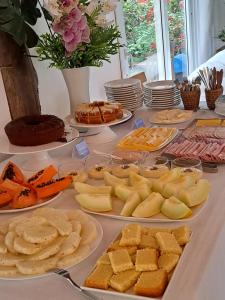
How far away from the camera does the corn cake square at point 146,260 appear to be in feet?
1.96

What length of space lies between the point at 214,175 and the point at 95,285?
490 millimetres

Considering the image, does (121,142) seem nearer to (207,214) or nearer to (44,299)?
(207,214)

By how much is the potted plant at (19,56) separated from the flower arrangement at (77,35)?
62 mm

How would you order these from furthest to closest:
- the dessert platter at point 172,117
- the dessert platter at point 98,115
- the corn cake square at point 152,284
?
Answer: 1. the dessert platter at point 172,117
2. the dessert platter at point 98,115
3. the corn cake square at point 152,284

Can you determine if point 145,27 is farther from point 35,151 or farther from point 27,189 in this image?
point 27,189

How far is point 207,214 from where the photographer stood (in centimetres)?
79

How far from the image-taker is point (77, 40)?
3.87 ft

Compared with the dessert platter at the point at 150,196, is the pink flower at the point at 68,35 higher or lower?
higher

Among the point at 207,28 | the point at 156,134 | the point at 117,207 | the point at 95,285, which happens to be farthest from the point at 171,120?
the point at 207,28

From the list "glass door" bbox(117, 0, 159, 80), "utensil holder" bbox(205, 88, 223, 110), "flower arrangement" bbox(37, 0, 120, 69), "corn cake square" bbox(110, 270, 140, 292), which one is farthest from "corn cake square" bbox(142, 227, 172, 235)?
"glass door" bbox(117, 0, 159, 80)

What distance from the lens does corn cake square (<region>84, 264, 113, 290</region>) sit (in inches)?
23.0

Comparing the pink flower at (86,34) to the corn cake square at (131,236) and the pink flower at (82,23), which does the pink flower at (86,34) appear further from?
the corn cake square at (131,236)

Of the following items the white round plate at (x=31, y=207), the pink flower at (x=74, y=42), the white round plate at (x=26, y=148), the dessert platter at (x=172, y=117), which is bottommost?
the white round plate at (x=31, y=207)

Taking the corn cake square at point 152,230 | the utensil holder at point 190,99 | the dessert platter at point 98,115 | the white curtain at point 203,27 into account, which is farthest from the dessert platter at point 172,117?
the white curtain at point 203,27
